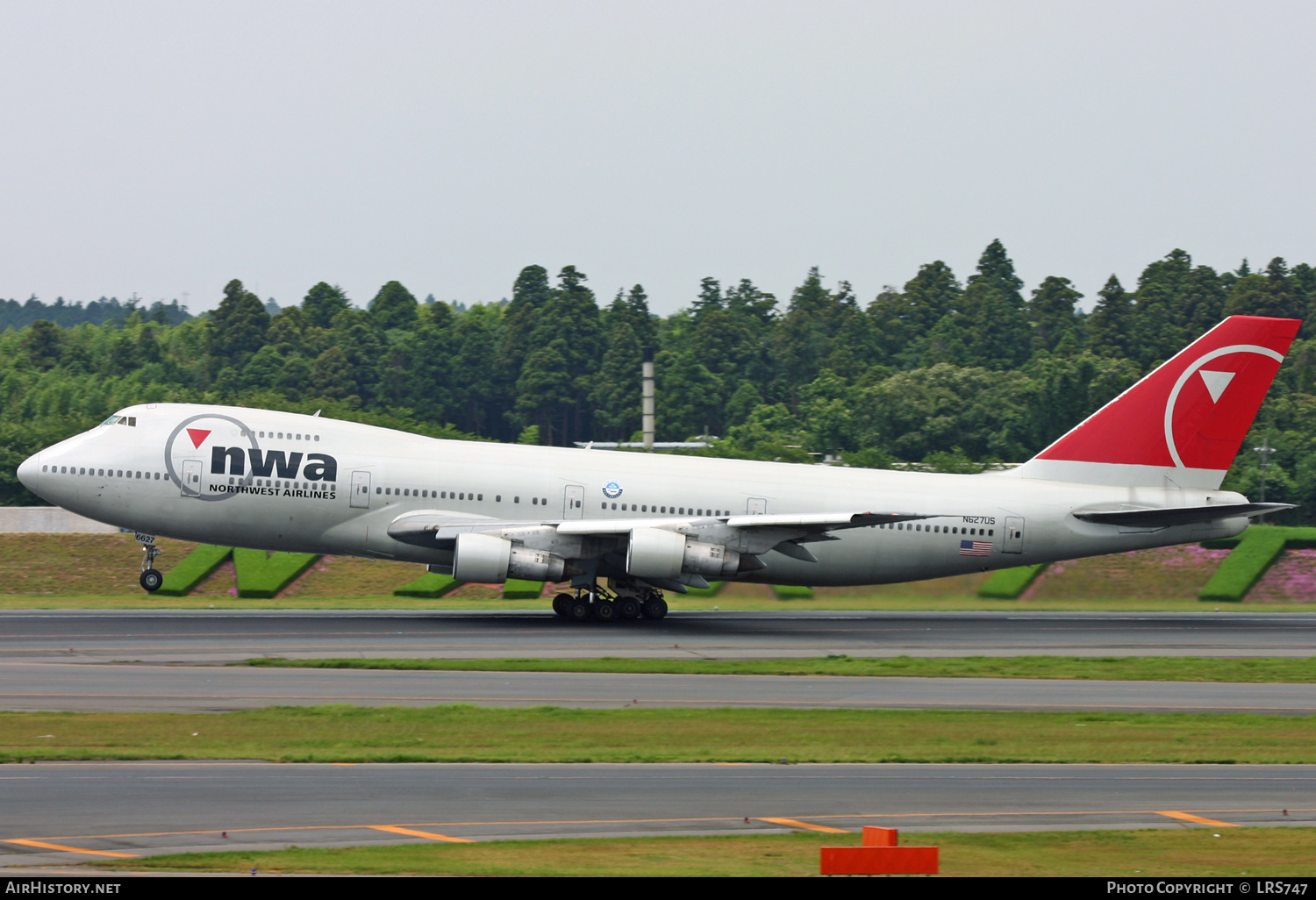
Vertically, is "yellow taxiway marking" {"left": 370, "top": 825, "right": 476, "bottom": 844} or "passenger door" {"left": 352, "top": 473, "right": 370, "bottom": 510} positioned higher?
"passenger door" {"left": 352, "top": 473, "right": 370, "bottom": 510}

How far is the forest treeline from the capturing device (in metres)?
113

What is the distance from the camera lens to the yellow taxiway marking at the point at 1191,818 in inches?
656

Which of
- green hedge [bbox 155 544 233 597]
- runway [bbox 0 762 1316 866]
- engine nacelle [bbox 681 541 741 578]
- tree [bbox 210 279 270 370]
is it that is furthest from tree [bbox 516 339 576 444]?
runway [bbox 0 762 1316 866]


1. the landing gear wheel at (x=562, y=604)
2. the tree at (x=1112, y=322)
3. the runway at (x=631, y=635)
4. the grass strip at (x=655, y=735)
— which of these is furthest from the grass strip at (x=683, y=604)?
the tree at (x=1112, y=322)

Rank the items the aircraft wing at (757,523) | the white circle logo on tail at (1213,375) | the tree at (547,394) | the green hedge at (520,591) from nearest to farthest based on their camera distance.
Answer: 1. the aircraft wing at (757,523)
2. the white circle logo on tail at (1213,375)
3. the green hedge at (520,591)
4. the tree at (547,394)

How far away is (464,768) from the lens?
19.8 m

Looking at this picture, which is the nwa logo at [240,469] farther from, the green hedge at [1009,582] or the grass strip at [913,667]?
the green hedge at [1009,582]

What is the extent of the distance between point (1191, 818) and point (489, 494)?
2676cm

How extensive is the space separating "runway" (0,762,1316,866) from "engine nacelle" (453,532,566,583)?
1835cm

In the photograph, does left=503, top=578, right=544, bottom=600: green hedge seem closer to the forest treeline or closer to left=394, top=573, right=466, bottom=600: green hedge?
left=394, top=573, right=466, bottom=600: green hedge

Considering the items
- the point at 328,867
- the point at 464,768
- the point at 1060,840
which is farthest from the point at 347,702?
the point at 1060,840

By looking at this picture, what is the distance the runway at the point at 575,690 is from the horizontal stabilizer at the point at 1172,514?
38.6ft

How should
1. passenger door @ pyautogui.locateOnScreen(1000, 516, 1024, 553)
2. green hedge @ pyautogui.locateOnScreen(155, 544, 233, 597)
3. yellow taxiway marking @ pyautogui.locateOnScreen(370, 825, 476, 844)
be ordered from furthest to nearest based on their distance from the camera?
green hedge @ pyautogui.locateOnScreen(155, 544, 233, 597) < passenger door @ pyautogui.locateOnScreen(1000, 516, 1024, 553) < yellow taxiway marking @ pyautogui.locateOnScreen(370, 825, 476, 844)
